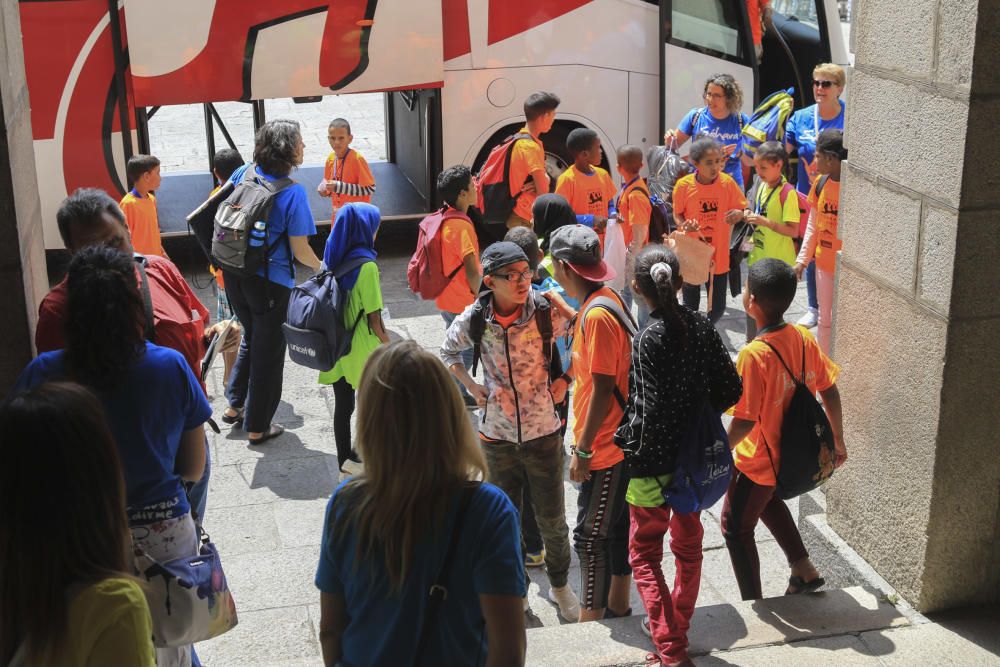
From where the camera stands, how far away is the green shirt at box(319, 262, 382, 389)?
19.1 feet

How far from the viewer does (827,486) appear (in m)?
4.86

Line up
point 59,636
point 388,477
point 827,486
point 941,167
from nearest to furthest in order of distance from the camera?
point 59,636 → point 388,477 → point 941,167 → point 827,486

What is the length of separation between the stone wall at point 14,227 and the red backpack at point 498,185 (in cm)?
413

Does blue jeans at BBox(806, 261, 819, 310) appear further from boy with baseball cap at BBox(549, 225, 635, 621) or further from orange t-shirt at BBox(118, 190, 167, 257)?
orange t-shirt at BBox(118, 190, 167, 257)

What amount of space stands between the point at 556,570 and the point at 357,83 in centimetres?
608

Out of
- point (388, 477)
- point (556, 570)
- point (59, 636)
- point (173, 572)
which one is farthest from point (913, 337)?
point (59, 636)

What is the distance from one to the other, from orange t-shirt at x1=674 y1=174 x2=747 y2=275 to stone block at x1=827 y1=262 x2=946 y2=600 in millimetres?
3043

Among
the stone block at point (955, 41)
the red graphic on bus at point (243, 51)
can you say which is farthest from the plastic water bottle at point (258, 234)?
the stone block at point (955, 41)

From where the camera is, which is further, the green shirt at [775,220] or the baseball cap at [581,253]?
the green shirt at [775,220]

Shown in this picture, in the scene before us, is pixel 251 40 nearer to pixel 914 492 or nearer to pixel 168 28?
pixel 168 28

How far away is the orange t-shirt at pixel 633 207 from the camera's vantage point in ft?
24.9

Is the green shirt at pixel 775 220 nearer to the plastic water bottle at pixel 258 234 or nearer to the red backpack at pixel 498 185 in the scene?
the red backpack at pixel 498 185

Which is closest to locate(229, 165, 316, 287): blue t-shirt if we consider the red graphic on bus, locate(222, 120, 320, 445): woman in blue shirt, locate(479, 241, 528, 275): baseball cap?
locate(222, 120, 320, 445): woman in blue shirt

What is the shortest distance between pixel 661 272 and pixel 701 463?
26.9 inches
